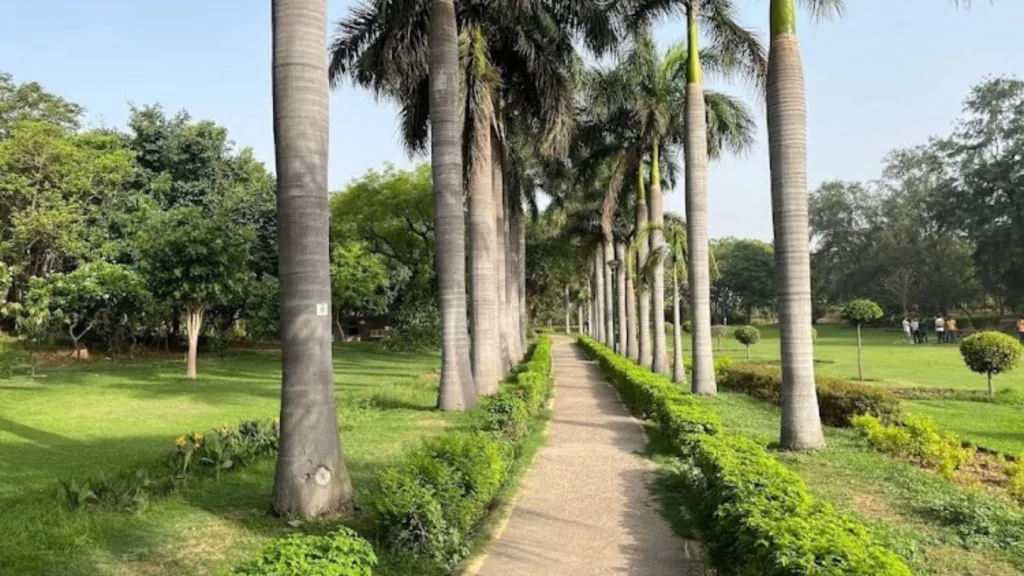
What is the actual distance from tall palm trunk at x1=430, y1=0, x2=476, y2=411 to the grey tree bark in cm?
519

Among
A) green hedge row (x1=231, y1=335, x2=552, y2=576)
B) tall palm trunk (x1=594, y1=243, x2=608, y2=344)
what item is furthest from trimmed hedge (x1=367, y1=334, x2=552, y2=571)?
tall palm trunk (x1=594, y1=243, x2=608, y2=344)

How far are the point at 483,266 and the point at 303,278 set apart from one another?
9.29 m

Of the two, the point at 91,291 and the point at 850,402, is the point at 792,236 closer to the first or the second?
the point at 850,402

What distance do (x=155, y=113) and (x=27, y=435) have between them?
27877mm

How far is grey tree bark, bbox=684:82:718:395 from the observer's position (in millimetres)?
16094

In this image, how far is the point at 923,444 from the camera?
900 cm

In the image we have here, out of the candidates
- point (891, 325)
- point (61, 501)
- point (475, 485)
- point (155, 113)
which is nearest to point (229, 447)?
point (61, 501)

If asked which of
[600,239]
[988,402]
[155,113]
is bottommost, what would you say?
[988,402]

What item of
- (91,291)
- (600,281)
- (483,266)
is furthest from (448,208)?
(600,281)

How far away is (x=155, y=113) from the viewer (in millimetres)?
35594

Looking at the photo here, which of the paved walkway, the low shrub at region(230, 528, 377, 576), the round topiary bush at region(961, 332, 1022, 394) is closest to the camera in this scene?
the low shrub at region(230, 528, 377, 576)

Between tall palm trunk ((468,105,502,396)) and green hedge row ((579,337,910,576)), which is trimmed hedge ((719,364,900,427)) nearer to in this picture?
green hedge row ((579,337,910,576))

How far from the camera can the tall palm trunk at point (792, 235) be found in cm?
960

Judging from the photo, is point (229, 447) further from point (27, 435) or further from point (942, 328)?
point (942, 328)
